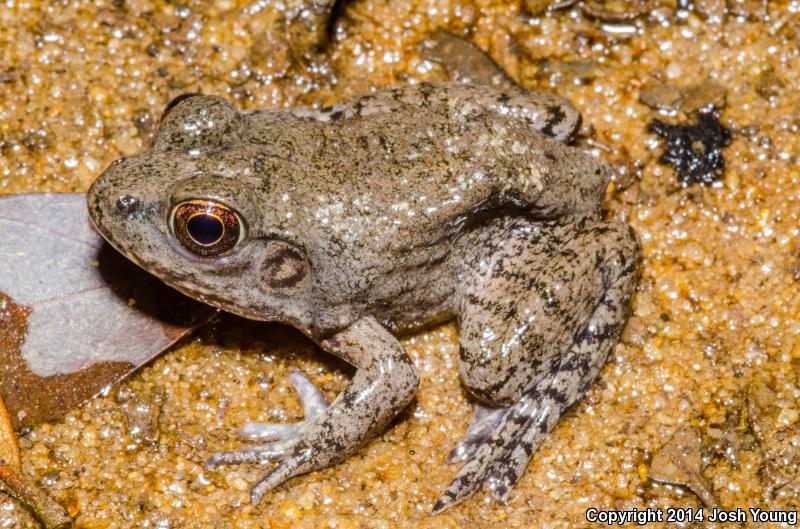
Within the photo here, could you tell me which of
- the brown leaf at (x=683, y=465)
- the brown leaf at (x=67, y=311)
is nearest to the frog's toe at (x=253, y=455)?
the brown leaf at (x=67, y=311)

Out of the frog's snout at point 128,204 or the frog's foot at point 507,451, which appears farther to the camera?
the frog's foot at point 507,451

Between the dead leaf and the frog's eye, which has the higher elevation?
the frog's eye

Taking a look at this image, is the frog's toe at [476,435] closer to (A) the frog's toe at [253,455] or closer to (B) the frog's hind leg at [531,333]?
(B) the frog's hind leg at [531,333]

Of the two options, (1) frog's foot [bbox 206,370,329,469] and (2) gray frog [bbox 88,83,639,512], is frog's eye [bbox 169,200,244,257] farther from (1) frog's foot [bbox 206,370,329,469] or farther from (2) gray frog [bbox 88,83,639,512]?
(1) frog's foot [bbox 206,370,329,469]

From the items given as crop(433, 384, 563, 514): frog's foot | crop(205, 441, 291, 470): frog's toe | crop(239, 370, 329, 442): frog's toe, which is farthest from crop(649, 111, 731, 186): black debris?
crop(205, 441, 291, 470): frog's toe

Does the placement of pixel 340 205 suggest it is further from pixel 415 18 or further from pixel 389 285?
pixel 415 18

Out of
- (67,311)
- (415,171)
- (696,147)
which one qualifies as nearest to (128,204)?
(67,311)
